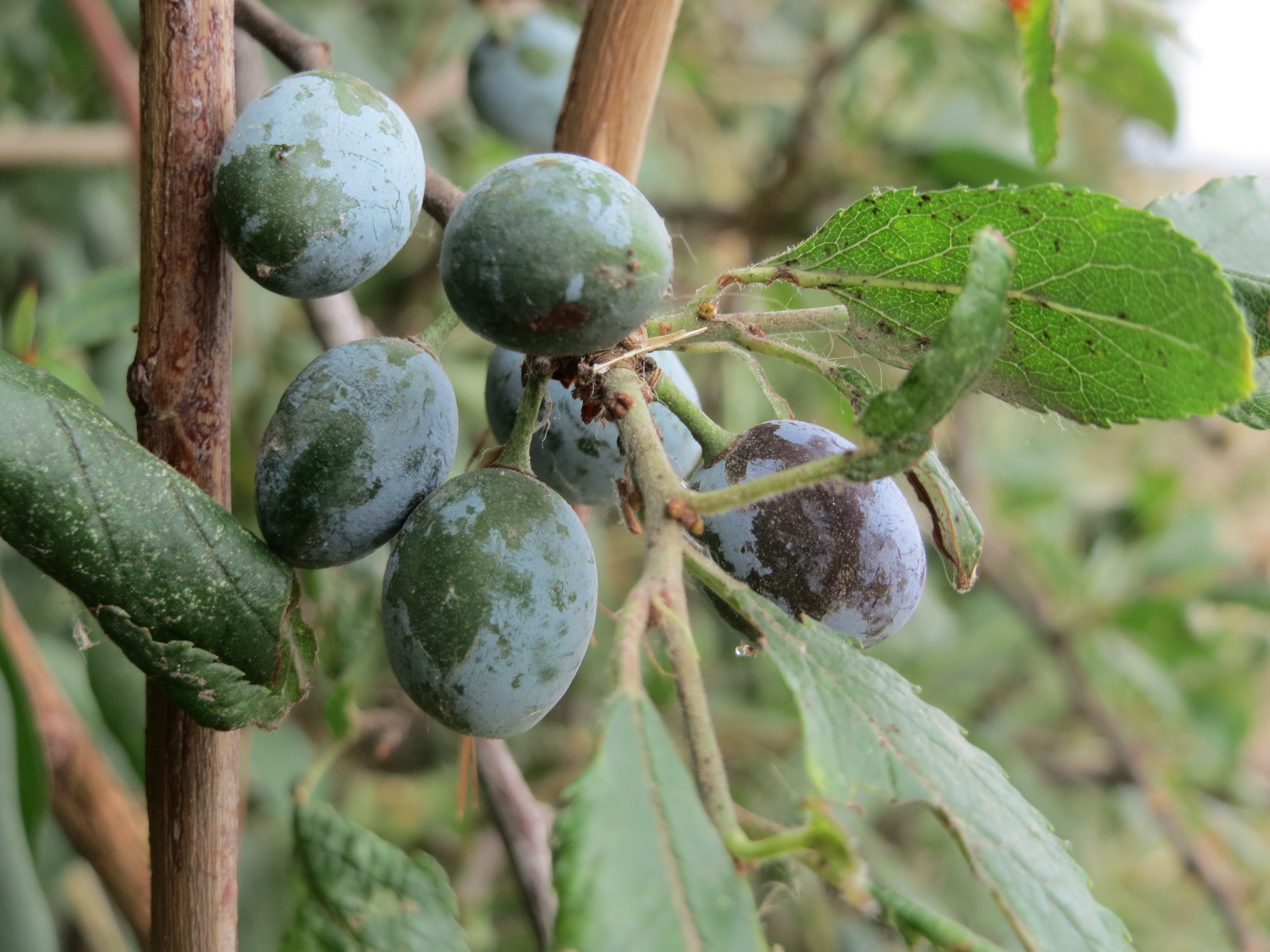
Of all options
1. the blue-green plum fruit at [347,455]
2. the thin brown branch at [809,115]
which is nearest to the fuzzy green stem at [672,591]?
the blue-green plum fruit at [347,455]

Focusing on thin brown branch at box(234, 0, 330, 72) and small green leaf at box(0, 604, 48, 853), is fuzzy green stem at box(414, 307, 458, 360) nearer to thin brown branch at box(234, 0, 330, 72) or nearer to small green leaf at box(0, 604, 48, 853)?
thin brown branch at box(234, 0, 330, 72)

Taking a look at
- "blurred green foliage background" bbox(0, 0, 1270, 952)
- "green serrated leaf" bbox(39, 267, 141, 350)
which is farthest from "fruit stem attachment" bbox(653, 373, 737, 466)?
"green serrated leaf" bbox(39, 267, 141, 350)

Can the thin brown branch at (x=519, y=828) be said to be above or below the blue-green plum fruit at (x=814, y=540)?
below

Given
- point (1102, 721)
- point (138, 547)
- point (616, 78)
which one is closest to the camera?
point (138, 547)

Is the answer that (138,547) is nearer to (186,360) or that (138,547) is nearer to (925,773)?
(186,360)

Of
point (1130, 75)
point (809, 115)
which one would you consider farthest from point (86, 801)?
point (1130, 75)

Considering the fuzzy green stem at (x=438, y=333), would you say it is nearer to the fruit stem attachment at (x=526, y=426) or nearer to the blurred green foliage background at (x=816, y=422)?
the fruit stem attachment at (x=526, y=426)

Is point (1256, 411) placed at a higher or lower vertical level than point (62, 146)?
higher

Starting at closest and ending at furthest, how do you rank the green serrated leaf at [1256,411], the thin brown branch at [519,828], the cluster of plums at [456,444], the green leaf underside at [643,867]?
the green leaf underside at [643,867], the cluster of plums at [456,444], the green serrated leaf at [1256,411], the thin brown branch at [519,828]
